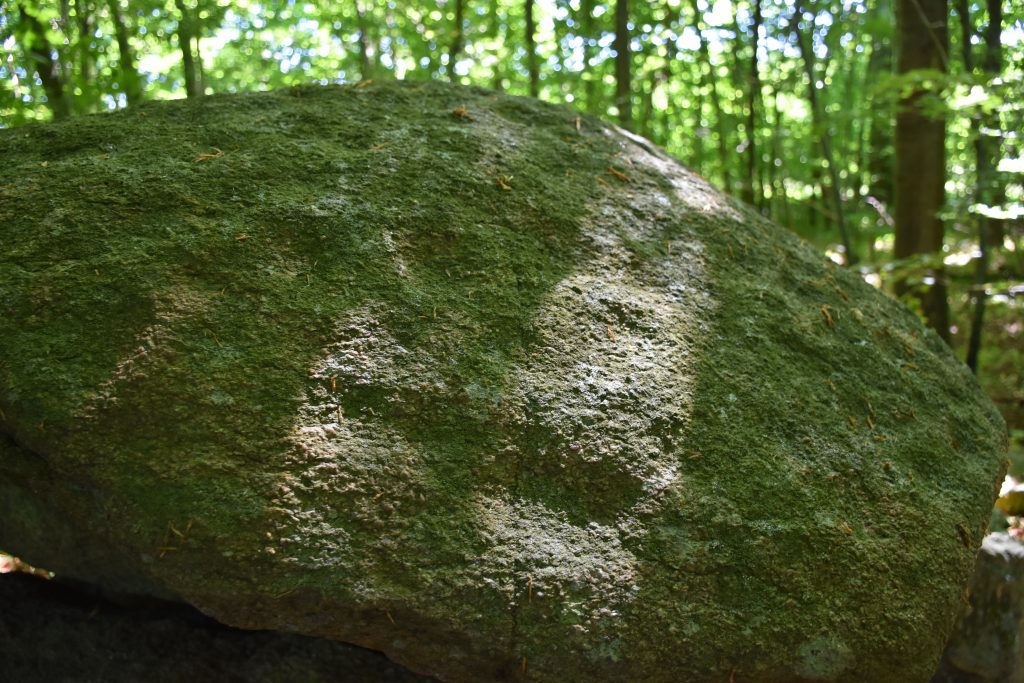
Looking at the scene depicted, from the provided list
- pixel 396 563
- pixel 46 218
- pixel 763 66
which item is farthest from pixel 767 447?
pixel 763 66

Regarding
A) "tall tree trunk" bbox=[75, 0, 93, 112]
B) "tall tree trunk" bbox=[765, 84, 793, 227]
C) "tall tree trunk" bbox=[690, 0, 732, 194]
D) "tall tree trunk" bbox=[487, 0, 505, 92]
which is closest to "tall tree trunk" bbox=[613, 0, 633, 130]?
"tall tree trunk" bbox=[487, 0, 505, 92]

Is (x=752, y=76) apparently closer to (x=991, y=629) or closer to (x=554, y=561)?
(x=991, y=629)

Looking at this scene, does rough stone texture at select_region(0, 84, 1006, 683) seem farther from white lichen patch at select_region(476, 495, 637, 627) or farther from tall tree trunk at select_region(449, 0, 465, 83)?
tall tree trunk at select_region(449, 0, 465, 83)

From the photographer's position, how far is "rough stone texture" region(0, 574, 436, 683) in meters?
2.30

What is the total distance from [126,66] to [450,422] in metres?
4.47

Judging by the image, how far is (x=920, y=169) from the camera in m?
6.21

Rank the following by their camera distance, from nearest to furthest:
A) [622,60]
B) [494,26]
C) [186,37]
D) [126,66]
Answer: [126,66], [186,37], [622,60], [494,26]

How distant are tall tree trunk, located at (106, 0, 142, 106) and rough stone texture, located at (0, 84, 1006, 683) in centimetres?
195

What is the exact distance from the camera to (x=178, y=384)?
1879mm

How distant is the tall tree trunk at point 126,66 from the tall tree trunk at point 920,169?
5.74m

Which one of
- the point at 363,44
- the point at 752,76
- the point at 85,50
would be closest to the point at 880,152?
the point at 752,76

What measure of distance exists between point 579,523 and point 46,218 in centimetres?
179

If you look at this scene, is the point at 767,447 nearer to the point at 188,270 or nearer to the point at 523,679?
the point at 523,679

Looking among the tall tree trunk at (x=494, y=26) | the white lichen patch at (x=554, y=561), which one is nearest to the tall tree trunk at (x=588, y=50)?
the tall tree trunk at (x=494, y=26)
